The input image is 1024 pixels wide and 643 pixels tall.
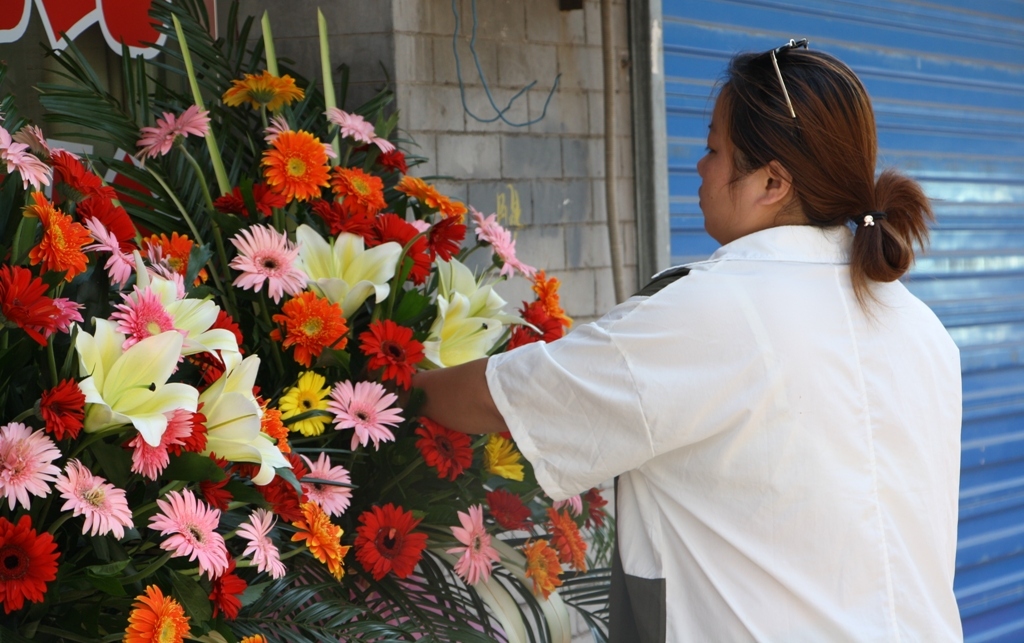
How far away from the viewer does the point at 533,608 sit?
1921 mm

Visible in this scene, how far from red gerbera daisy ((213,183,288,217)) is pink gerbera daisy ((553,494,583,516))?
0.73m

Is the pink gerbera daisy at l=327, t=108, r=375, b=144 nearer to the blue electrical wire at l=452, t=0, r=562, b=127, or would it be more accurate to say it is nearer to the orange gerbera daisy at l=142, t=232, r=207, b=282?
the orange gerbera daisy at l=142, t=232, r=207, b=282

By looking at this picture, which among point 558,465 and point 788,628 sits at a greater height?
point 558,465

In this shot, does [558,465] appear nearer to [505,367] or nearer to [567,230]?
[505,367]

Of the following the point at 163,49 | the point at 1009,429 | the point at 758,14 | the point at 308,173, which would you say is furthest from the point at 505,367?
the point at 1009,429

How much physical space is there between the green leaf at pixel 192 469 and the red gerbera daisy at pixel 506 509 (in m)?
0.60

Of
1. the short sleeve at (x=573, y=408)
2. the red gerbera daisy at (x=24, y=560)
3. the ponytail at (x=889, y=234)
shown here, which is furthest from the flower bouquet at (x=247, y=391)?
the ponytail at (x=889, y=234)

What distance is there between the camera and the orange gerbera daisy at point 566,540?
197 centimetres

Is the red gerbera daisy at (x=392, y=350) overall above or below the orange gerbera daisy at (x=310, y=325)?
below

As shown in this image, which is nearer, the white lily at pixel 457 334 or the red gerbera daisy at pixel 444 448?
the red gerbera daisy at pixel 444 448

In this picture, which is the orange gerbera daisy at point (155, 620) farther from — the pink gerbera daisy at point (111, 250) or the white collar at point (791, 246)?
the white collar at point (791, 246)

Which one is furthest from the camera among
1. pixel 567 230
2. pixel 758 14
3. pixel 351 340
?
pixel 758 14

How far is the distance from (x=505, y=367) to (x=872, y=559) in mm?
610

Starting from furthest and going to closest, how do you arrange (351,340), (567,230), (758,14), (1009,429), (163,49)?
1. (1009,429)
2. (758,14)
3. (567,230)
4. (163,49)
5. (351,340)
